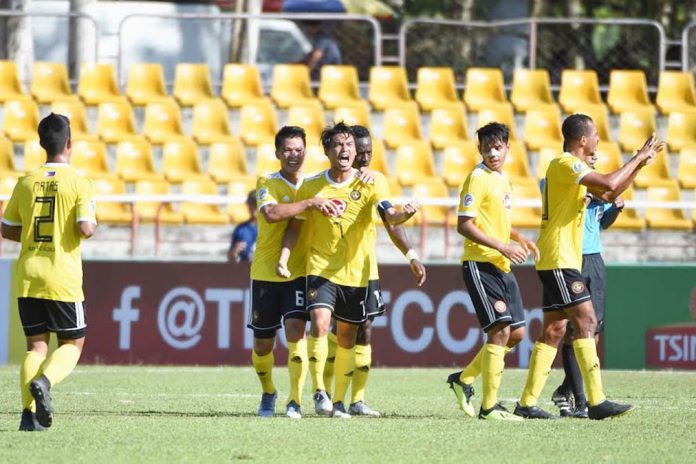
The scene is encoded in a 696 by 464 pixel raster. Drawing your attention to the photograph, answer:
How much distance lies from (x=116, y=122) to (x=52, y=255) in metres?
12.2

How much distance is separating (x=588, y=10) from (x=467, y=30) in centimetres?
663

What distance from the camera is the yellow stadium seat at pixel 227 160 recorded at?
21.0 m

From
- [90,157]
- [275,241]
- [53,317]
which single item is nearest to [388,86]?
[90,157]

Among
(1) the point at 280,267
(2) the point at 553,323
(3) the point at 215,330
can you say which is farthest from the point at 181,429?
(3) the point at 215,330

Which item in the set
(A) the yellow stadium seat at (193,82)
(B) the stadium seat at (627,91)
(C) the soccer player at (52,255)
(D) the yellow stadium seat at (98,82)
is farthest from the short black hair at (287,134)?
(B) the stadium seat at (627,91)

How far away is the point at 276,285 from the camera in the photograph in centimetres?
1116

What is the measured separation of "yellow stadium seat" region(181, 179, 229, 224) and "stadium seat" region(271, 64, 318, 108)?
8.19ft

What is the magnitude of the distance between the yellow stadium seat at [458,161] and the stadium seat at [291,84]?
90.0 inches

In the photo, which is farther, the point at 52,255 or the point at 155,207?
the point at 155,207

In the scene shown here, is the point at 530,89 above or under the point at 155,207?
above

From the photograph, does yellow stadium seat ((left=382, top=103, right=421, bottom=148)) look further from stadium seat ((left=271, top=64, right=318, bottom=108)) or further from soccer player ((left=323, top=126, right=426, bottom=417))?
soccer player ((left=323, top=126, right=426, bottom=417))

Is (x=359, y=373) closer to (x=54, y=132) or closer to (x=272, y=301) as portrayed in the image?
(x=272, y=301)

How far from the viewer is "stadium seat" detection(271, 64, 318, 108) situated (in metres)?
22.5

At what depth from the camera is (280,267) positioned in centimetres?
1073
